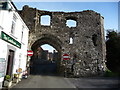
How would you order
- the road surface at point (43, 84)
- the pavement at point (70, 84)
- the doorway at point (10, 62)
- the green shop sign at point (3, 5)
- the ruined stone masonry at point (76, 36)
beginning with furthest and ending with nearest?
the ruined stone masonry at point (76, 36) < the doorway at point (10, 62) < the road surface at point (43, 84) < the pavement at point (70, 84) < the green shop sign at point (3, 5)

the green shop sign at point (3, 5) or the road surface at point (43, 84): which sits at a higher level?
the green shop sign at point (3, 5)

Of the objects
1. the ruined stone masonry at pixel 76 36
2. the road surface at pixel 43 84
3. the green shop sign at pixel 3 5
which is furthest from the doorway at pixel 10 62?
the ruined stone masonry at pixel 76 36

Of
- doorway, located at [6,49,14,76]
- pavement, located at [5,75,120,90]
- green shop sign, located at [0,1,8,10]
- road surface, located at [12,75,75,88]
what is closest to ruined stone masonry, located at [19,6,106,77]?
pavement, located at [5,75,120,90]

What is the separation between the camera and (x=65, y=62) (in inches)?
637

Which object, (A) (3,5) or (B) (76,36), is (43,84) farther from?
(B) (76,36)

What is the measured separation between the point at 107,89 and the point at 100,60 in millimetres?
9189

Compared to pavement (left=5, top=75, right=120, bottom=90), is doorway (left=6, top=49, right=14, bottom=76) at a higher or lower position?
higher

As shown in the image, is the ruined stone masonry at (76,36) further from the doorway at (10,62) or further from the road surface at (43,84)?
the doorway at (10,62)

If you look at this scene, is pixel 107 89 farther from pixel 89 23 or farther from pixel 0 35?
pixel 89 23

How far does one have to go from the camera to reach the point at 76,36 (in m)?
17.1

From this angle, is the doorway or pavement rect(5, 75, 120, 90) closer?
pavement rect(5, 75, 120, 90)

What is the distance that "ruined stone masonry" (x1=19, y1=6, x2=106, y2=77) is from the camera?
1634 centimetres

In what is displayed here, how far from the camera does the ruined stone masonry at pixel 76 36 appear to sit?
16344 mm

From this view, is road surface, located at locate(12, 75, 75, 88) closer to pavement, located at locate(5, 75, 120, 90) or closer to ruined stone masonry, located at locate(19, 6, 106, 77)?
pavement, located at locate(5, 75, 120, 90)
